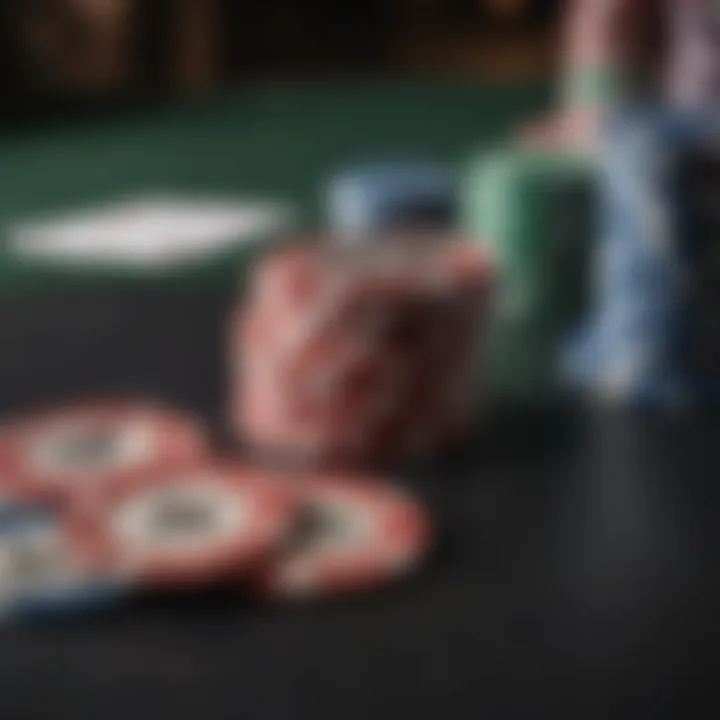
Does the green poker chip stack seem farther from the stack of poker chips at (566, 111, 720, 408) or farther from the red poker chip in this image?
the red poker chip

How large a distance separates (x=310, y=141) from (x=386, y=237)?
0.82 meters

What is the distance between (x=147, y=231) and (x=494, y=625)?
762 mm

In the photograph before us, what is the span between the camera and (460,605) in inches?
27.8

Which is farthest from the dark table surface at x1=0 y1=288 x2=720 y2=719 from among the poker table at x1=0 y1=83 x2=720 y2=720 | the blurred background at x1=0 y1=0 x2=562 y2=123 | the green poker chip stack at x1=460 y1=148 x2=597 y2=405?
the blurred background at x1=0 y1=0 x2=562 y2=123

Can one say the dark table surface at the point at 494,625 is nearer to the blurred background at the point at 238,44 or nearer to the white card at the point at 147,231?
the white card at the point at 147,231

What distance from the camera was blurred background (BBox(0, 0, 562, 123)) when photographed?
219 cm

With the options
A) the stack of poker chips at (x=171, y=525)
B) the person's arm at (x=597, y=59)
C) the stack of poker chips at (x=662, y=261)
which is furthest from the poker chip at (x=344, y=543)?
the person's arm at (x=597, y=59)

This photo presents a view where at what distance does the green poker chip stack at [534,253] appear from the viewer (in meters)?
0.99

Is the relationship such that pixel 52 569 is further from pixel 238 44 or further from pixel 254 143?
pixel 238 44

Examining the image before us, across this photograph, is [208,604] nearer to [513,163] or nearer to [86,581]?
[86,581]

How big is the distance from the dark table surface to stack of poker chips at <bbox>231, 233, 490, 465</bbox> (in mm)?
25

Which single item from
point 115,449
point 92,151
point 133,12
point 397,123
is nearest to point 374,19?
point 133,12

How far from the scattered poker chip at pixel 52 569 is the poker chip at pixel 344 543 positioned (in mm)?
59

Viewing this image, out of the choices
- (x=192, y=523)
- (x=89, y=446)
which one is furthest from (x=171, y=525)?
(x=89, y=446)
